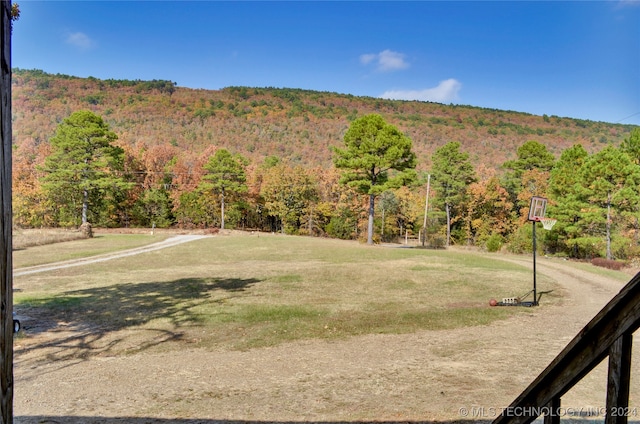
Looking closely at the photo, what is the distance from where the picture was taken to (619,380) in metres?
1.37

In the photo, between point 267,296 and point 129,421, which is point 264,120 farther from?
point 129,421

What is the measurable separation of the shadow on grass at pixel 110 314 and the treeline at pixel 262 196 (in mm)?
27187

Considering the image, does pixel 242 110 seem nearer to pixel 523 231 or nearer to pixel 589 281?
pixel 523 231

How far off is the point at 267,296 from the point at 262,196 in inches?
1563

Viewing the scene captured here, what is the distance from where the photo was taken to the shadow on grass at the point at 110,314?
7672mm

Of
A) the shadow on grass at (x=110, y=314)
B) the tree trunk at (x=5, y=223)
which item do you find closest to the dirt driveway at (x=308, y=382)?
the shadow on grass at (x=110, y=314)

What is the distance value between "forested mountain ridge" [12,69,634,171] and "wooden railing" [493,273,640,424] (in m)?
71.8

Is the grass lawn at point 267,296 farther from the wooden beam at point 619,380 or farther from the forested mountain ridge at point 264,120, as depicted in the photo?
the forested mountain ridge at point 264,120

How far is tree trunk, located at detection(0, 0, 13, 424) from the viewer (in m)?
1.54

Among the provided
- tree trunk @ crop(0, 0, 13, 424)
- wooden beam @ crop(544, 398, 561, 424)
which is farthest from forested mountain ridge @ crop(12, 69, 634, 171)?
tree trunk @ crop(0, 0, 13, 424)

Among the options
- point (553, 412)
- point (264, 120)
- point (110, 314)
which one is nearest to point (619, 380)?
point (553, 412)

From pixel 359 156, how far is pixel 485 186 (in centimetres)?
1803

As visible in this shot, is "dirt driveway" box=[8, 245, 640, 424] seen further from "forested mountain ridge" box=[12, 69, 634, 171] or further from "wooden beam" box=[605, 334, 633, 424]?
"forested mountain ridge" box=[12, 69, 634, 171]

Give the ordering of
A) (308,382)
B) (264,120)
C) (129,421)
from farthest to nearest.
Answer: (264,120) → (308,382) → (129,421)
